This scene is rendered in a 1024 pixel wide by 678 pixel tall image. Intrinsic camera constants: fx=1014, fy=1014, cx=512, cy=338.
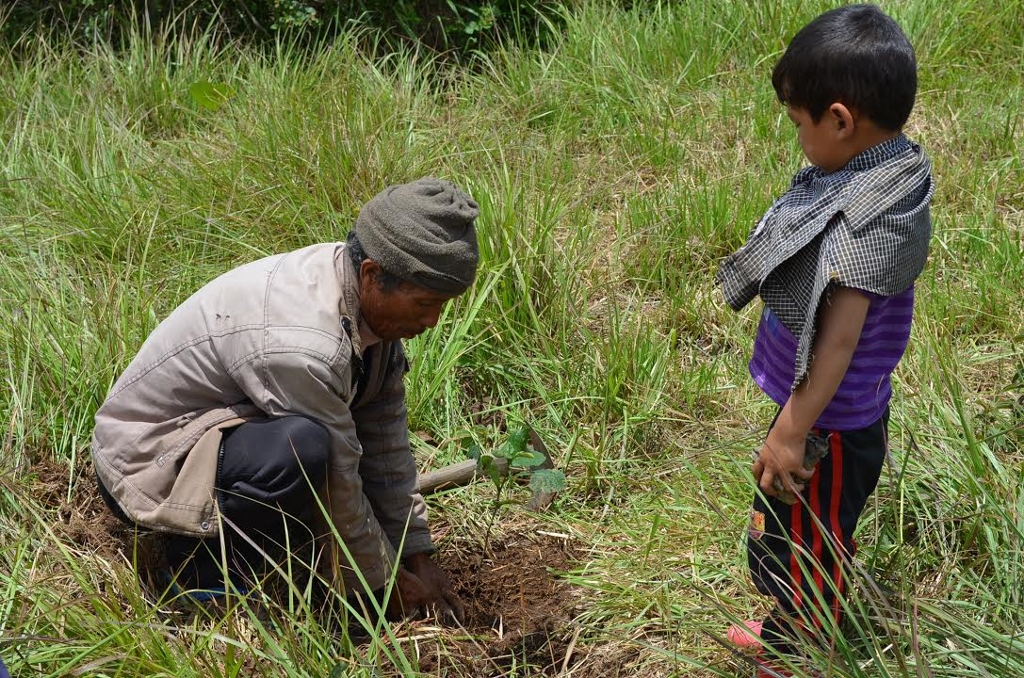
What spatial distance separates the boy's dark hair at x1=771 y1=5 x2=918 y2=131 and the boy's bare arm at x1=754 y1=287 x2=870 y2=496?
0.33m

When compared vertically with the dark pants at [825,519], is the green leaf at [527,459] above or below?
below

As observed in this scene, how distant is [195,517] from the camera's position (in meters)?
2.23

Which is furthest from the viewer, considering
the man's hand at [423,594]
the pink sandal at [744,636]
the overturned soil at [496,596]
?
the man's hand at [423,594]

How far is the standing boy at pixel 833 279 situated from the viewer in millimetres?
1772

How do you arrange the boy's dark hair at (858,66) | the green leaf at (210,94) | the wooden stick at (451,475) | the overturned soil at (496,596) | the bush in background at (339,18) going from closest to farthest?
the boy's dark hair at (858,66) → the overturned soil at (496,596) → the wooden stick at (451,475) → the green leaf at (210,94) → the bush in background at (339,18)

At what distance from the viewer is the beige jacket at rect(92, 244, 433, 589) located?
2.12 m

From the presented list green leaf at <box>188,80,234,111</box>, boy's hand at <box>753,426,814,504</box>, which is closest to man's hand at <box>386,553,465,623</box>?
boy's hand at <box>753,426,814,504</box>

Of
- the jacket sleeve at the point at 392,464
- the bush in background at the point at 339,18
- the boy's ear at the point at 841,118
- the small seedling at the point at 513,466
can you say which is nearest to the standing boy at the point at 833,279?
the boy's ear at the point at 841,118

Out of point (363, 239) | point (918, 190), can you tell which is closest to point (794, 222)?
point (918, 190)

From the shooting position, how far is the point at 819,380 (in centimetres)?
183

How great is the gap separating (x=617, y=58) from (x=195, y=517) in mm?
3147

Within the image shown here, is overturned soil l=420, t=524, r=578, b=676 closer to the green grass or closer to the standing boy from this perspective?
the green grass

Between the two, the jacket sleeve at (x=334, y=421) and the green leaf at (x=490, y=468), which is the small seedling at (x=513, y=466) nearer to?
the green leaf at (x=490, y=468)

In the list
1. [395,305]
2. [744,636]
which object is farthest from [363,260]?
[744,636]
